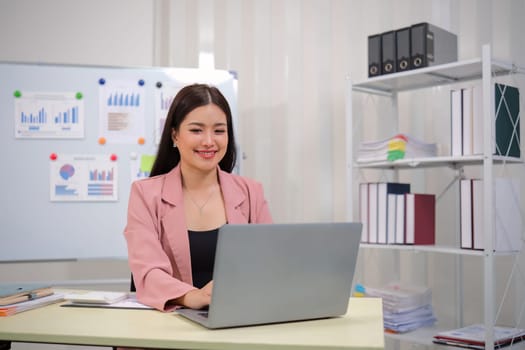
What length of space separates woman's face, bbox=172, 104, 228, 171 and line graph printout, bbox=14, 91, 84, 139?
121cm

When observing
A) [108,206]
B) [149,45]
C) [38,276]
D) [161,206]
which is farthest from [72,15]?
[161,206]

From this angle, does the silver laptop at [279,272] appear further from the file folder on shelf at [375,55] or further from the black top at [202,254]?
the file folder on shelf at [375,55]

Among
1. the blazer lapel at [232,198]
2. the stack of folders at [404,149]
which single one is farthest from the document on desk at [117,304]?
the stack of folders at [404,149]

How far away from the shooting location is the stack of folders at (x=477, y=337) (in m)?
2.32

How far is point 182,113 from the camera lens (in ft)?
6.36

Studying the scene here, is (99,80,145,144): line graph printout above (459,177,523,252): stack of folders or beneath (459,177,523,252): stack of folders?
above

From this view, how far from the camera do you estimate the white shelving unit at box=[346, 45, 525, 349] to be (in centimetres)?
228

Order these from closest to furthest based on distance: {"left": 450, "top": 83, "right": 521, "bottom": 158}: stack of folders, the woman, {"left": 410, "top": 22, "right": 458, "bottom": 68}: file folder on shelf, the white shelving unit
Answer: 1. the woman
2. the white shelving unit
3. {"left": 450, "top": 83, "right": 521, "bottom": 158}: stack of folders
4. {"left": 410, "top": 22, "right": 458, "bottom": 68}: file folder on shelf

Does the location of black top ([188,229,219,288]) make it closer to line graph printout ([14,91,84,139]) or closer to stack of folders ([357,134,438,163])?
stack of folders ([357,134,438,163])

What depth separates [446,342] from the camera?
2.40 meters

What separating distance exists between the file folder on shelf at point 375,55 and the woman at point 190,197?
102 centimetres

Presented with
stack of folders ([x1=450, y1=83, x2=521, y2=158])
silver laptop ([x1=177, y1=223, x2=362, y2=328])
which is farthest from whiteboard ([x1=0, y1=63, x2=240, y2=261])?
silver laptop ([x1=177, y1=223, x2=362, y2=328])

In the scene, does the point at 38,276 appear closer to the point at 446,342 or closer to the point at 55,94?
the point at 55,94

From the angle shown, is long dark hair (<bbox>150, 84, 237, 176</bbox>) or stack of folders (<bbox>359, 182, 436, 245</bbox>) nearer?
long dark hair (<bbox>150, 84, 237, 176</bbox>)
